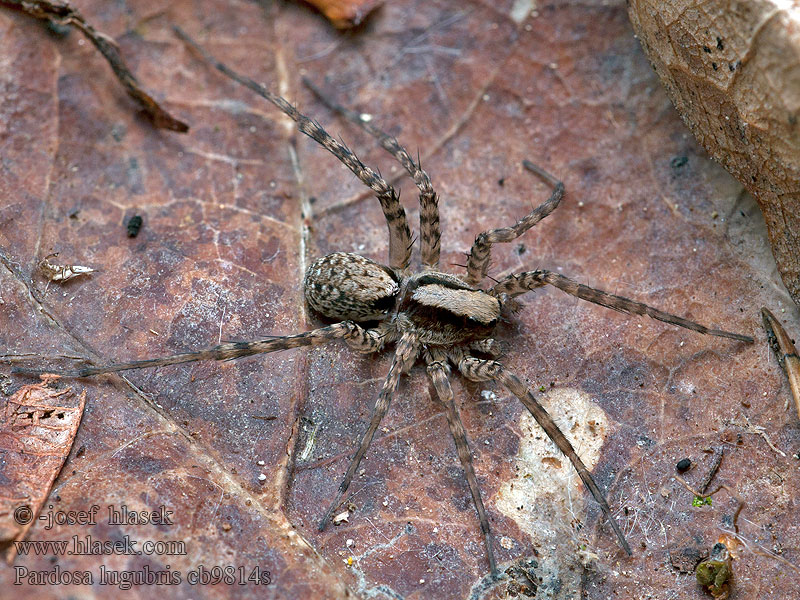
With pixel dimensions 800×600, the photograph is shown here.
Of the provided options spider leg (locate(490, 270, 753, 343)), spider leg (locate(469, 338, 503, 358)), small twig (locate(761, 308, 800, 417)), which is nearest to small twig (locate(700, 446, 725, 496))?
small twig (locate(761, 308, 800, 417))

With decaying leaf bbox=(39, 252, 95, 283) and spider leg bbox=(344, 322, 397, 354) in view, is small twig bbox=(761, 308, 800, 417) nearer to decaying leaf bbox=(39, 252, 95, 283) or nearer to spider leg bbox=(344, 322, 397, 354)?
spider leg bbox=(344, 322, 397, 354)

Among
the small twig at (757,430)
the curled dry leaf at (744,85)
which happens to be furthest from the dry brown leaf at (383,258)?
the curled dry leaf at (744,85)

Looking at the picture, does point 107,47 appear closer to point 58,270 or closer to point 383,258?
point 58,270

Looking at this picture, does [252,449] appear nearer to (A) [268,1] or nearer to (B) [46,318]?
(B) [46,318]

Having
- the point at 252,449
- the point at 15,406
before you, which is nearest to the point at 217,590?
the point at 252,449

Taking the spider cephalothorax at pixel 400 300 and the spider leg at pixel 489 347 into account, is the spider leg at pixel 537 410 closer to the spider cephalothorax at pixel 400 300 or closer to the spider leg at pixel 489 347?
the spider leg at pixel 489 347

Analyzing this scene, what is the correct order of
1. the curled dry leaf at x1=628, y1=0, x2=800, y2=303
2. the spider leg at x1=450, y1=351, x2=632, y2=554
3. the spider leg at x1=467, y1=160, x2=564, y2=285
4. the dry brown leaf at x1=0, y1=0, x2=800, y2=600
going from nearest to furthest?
the curled dry leaf at x1=628, y1=0, x2=800, y2=303
the dry brown leaf at x1=0, y1=0, x2=800, y2=600
the spider leg at x1=450, y1=351, x2=632, y2=554
the spider leg at x1=467, y1=160, x2=564, y2=285
